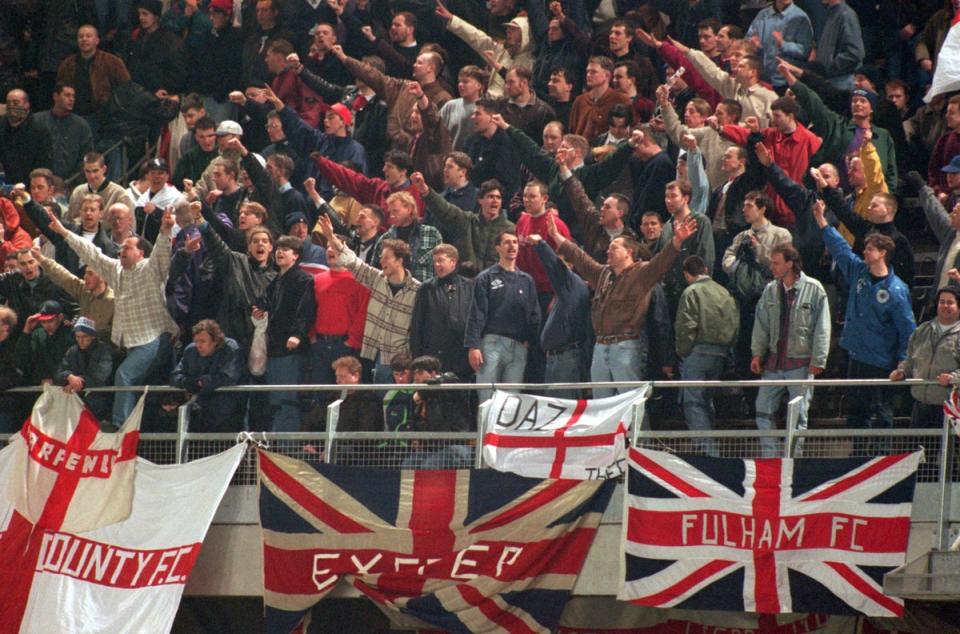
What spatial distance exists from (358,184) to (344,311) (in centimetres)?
210

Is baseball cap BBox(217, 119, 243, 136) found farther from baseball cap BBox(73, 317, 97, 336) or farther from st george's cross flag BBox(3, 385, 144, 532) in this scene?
st george's cross flag BBox(3, 385, 144, 532)

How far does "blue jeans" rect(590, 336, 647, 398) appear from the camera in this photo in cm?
1373

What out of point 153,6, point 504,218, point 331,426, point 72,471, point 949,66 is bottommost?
point 72,471

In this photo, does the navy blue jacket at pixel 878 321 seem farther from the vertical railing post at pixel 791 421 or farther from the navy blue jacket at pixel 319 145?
the navy blue jacket at pixel 319 145

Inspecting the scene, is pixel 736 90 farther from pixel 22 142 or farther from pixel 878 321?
Result: pixel 22 142

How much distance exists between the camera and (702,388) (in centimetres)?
1324

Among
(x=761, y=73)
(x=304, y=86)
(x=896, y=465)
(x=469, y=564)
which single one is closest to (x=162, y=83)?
(x=304, y=86)

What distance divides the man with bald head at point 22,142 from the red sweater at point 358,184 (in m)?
3.52

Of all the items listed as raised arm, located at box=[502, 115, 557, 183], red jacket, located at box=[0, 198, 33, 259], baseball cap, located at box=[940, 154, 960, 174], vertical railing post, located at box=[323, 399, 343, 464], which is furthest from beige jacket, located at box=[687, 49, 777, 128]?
red jacket, located at box=[0, 198, 33, 259]

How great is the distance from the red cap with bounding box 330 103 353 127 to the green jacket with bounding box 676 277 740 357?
501 centimetres

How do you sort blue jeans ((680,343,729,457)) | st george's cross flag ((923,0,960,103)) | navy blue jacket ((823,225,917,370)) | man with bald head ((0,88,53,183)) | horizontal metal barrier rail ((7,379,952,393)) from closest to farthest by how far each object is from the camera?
horizontal metal barrier rail ((7,379,952,393)), navy blue jacket ((823,225,917,370)), blue jeans ((680,343,729,457)), st george's cross flag ((923,0,960,103)), man with bald head ((0,88,53,183))

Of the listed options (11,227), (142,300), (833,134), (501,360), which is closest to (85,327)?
(142,300)

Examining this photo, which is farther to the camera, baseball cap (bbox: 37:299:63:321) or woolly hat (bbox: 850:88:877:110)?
woolly hat (bbox: 850:88:877:110)

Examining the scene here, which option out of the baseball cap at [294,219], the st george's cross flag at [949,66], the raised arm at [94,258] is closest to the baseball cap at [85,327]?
the raised arm at [94,258]
